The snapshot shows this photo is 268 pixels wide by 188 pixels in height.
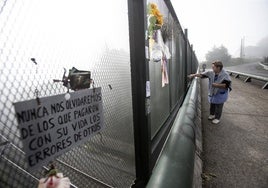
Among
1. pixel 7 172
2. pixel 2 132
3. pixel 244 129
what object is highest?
pixel 2 132

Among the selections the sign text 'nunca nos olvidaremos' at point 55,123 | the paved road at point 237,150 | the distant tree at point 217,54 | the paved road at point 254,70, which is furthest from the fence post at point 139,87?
the distant tree at point 217,54

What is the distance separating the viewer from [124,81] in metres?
1.88

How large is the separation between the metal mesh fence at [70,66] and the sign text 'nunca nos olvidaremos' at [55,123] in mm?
52

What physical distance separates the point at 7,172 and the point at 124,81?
1177 mm

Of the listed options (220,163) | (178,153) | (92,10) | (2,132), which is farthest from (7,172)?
(220,163)

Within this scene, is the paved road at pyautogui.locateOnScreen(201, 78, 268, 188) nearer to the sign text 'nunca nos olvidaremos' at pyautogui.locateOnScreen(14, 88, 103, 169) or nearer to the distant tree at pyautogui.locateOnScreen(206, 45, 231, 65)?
the sign text 'nunca nos olvidaremos' at pyautogui.locateOnScreen(14, 88, 103, 169)

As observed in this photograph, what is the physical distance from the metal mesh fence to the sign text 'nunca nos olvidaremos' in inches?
2.0

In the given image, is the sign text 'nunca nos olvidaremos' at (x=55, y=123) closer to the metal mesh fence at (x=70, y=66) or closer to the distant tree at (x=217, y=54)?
the metal mesh fence at (x=70, y=66)

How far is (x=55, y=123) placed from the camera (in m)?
0.99

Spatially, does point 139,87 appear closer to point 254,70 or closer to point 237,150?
point 237,150

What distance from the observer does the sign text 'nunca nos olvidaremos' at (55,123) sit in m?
0.85

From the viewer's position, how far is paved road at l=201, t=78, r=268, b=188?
10.4 ft

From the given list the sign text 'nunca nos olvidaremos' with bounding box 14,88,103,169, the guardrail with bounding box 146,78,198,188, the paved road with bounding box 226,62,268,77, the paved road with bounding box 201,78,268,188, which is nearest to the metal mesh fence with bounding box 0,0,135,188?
the sign text 'nunca nos olvidaremos' with bounding box 14,88,103,169

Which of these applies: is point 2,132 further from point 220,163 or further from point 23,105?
point 220,163
